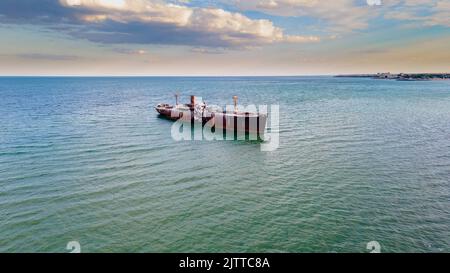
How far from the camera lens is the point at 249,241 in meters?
18.8

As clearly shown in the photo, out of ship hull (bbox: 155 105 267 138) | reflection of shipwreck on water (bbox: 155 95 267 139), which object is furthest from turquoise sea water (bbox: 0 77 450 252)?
reflection of shipwreck on water (bbox: 155 95 267 139)

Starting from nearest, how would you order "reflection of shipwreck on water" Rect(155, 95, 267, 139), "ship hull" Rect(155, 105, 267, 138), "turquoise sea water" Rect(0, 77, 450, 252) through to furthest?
1. "turquoise sea water" Rect(0, 77, 450, 252)
2. "ship hull" Rect(155, 105, 267, 138)
3. "reflection of shipwreck on water" Rect(155, 95, 267, 139)

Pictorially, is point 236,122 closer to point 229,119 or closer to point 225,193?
point 229,119

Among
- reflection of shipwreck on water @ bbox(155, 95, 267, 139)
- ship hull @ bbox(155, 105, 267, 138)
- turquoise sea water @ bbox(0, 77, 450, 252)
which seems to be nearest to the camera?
turquoise sea water @ bbox(0, 77, 450, 252)

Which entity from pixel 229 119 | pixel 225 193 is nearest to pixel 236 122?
pixel 229 119

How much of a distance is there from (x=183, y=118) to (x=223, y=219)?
4561cm

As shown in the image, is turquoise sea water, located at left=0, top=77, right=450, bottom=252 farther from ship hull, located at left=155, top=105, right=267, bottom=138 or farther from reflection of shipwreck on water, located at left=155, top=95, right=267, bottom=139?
reflection of shipwreck on water, located at left=155, top=95, right=267, bottom=139

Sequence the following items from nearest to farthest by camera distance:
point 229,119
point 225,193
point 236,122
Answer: point 225,193, point 236,122, point 229,119

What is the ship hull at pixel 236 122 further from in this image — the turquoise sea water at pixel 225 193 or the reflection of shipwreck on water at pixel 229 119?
the turquoise sea water at pixel 225 193

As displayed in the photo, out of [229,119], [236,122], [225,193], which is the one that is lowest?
[225,193]

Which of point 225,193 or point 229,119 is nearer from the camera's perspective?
point 225,193

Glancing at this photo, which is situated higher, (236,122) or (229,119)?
(229,119)
